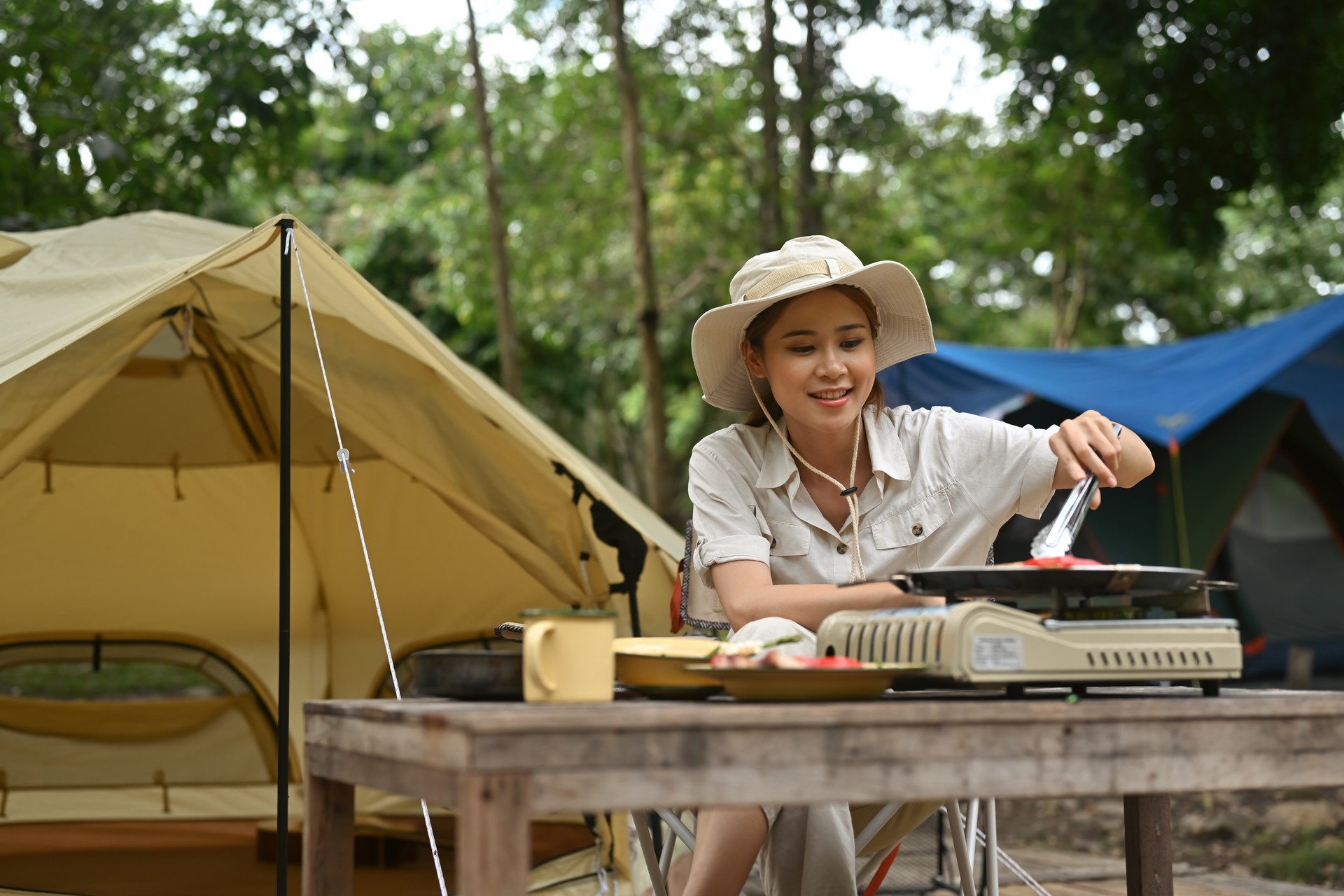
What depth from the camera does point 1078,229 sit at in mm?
10242

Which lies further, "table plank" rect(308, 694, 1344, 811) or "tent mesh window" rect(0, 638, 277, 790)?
"tent mesh window" rect(0, 638, 277, 790)

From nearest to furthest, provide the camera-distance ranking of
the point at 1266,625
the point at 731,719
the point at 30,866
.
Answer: the point at 731,719
the point at 30,866
the point at 1266,625

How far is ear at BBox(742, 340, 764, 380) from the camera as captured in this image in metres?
1.99

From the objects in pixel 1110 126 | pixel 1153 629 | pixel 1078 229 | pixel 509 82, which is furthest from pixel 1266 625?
pixel 509 82

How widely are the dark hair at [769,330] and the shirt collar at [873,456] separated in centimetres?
4

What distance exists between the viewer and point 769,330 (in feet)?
6.25

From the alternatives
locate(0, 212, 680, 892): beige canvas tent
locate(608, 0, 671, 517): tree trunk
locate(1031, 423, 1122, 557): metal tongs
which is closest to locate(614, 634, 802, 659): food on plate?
locate(1031, 423, 1122, 557): metal tongs

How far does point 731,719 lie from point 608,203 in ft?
30.8

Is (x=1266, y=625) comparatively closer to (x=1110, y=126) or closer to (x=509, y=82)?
(x=1110, y=126)

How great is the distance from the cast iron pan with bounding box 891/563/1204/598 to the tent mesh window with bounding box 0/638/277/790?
332 centimetres

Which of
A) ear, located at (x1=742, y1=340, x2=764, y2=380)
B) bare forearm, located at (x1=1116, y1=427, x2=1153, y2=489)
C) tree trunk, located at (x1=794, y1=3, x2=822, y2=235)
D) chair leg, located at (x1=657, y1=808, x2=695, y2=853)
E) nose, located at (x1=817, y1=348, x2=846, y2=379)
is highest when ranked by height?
tree trunk, located at (x1=794, y1=3, x2=822, y2=235)

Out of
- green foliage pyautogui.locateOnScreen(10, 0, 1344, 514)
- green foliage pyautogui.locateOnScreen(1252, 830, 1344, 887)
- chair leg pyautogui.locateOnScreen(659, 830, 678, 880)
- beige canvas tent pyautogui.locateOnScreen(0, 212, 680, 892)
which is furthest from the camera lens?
green foliage pyautogui.locateOnScreen(10, 0, 1344, 514)

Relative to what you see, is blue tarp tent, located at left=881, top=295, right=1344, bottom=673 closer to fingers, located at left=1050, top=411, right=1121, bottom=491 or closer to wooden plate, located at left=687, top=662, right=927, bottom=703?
fingers, located at left=1050, top=411, right=1121, bottom=491

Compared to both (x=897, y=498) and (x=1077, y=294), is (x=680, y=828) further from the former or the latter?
(x=1077, y=294)
